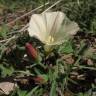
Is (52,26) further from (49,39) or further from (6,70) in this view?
(6,70)

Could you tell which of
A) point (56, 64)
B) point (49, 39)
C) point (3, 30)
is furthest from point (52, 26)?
point (3, 30)

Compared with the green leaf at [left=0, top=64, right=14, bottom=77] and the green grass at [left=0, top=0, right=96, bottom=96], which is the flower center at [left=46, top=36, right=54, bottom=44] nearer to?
the green grass at [left=0, top=0, right=96, bottom=96]

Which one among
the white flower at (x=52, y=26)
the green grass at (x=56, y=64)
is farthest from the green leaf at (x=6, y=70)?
the white flower at (x=52, y=26)

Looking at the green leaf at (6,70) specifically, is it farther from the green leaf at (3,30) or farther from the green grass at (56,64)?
the green leaf at (3,30)

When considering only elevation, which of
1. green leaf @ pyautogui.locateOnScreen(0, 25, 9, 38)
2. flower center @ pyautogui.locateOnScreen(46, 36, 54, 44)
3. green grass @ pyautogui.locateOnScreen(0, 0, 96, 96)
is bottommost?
green grass @ pyautogui.locateOnScreen(0, 0, 96, 96)

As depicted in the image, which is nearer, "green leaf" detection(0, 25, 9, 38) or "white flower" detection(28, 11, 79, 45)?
"white flower" detection(28, 11, 79, 45)

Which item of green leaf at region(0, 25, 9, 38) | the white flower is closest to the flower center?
the white flower
